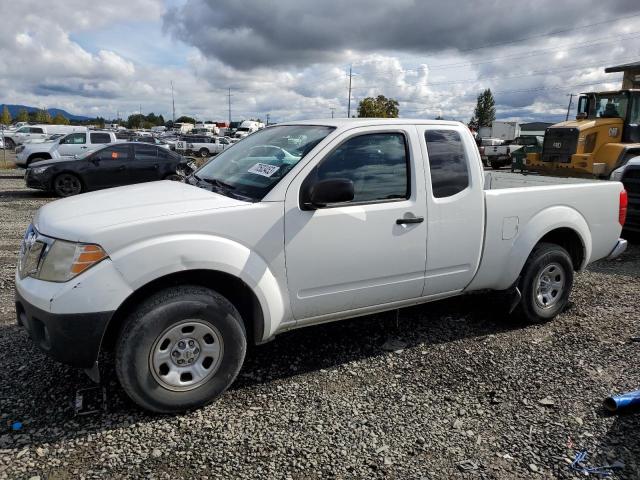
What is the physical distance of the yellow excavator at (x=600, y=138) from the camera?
43.3 feet

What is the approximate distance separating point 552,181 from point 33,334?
4.93 meters

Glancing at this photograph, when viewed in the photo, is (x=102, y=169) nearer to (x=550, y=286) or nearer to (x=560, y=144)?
(x=550, y=286)

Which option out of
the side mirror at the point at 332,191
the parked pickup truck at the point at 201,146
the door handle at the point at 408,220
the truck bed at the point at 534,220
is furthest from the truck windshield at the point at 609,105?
the parked pickup truck at the point at 201,146

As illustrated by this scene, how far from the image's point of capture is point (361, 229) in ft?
11.6

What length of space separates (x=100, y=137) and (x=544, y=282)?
64.4 feet

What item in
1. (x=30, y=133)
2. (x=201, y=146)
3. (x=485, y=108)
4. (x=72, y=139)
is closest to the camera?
(x=72, y=139)

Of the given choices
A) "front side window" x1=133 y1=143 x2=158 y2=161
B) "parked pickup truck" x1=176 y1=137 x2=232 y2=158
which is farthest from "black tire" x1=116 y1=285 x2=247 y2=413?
"parked pickup truck" x1=176 y1=137 x2=232 y2=158

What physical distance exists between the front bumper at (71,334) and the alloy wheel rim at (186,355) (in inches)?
12.9

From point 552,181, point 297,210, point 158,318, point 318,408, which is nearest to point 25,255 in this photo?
point 158,318

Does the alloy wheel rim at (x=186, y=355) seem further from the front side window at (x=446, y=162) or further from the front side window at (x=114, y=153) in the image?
the front side window at (x=114, y=153)

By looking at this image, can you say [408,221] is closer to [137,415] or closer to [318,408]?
[318,408]

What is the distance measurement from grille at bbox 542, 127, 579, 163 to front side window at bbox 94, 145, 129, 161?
12.2 metres

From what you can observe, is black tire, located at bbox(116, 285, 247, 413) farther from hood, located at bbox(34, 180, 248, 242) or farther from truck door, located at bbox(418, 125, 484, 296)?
truck door, located at bbox(418, 125, 484, 296)

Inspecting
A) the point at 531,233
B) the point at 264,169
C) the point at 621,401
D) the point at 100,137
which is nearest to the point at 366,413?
the point at 621,401
